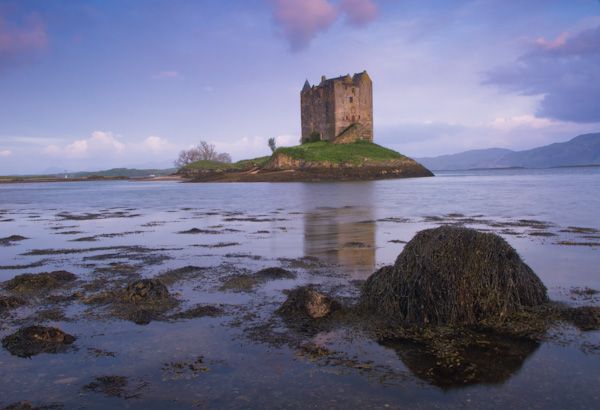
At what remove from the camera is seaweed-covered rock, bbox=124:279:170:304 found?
849cm

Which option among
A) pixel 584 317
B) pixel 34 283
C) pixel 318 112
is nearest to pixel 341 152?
pixel 318 112

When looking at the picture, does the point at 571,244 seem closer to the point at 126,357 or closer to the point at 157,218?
the point at 126,357

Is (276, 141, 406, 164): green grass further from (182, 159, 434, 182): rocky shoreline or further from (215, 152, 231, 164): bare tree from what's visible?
(215, 152, 231, 164): bare tree

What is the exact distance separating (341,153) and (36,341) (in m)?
76.8

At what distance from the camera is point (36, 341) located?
6500 millimetres

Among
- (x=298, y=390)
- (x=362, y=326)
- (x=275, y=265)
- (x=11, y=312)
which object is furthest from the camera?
(x=275, y=265)

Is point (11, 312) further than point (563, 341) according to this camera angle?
Yes

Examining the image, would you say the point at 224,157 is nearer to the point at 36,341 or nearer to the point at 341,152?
the point at 341,152

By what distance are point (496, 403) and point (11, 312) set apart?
7.36m

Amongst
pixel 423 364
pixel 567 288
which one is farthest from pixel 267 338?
pixel 567 288

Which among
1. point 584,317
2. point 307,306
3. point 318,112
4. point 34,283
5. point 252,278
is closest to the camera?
point 584,317

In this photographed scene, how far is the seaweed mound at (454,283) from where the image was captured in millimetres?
7305

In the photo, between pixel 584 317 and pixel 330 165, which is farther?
pixel 330 165

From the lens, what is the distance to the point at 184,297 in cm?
893
